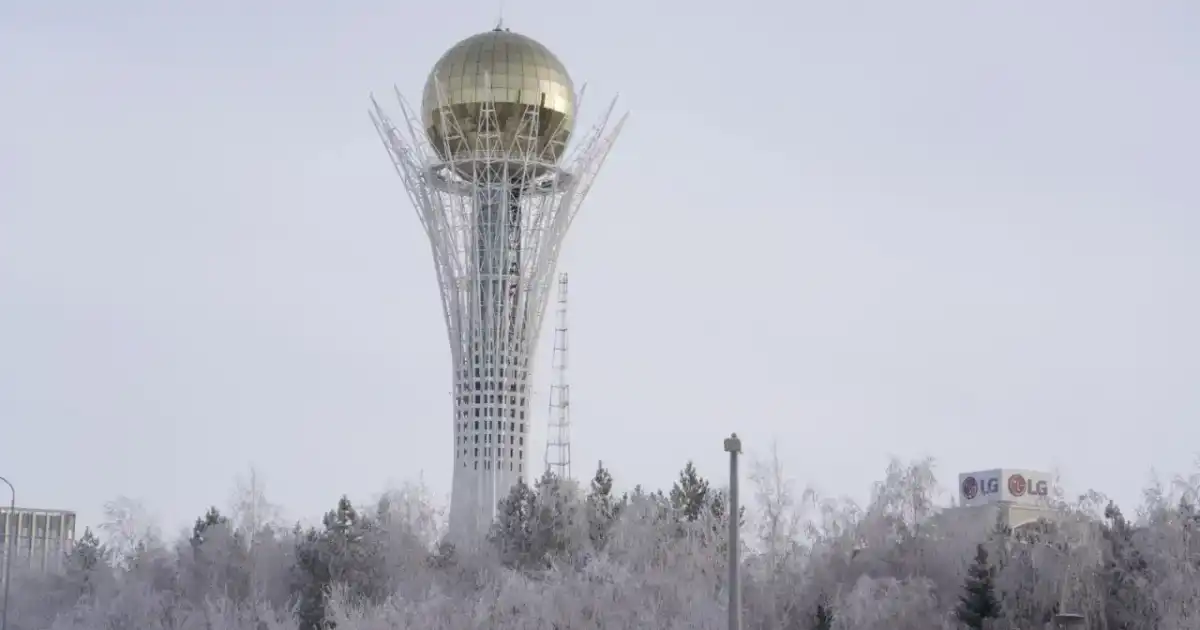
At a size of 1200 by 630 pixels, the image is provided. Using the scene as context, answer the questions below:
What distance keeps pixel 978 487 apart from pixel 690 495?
20.4 metres

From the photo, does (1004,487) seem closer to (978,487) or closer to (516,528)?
(978,487)

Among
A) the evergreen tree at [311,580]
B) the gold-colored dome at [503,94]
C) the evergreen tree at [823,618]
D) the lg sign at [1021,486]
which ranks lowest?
the evergreen tree at [823,618]

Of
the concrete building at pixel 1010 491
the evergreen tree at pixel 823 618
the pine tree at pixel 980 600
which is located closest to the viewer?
the pine tree at pixel 980 600

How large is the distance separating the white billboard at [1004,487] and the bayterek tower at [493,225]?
23.8m

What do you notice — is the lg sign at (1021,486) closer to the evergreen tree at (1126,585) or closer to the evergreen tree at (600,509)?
the evergreen tree at (600,509)

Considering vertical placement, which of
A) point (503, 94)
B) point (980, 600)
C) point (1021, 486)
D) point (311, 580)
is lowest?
point (980, 600)

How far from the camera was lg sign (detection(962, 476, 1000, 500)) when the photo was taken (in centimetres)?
8712

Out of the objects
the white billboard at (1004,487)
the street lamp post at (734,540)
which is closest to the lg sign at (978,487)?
the white billboard at (1004,487)

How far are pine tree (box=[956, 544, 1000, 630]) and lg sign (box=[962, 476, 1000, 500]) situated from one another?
38.0 metres

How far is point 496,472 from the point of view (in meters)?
74.2

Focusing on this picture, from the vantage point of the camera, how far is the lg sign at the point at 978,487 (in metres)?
87.1

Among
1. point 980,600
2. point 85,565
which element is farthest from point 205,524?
point 980,600

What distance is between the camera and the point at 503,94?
74625 millimetres

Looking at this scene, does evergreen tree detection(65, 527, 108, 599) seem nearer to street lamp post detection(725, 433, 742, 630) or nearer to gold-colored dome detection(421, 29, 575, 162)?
gold-colored dome detection(421, 29, 575, 162)
